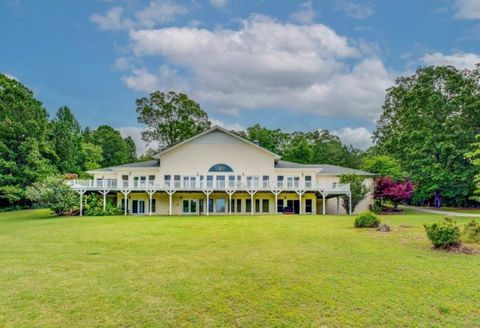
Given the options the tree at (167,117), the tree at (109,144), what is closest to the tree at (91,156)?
the tree at (109,144)

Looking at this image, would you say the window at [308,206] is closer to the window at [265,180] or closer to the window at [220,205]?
the window at [265,180]

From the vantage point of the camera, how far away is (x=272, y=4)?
Result: 22875 millimetres

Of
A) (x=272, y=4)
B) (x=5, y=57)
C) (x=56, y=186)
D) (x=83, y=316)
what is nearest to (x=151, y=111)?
(x=5, y=57)

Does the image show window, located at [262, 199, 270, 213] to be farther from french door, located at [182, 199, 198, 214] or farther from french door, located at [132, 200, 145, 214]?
french door, located at [132, 200, 145, 214]

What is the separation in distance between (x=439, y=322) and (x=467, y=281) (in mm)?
2706

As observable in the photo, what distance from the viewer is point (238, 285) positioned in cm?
673

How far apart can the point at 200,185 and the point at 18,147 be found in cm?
2080

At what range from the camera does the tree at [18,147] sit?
35.7 metres

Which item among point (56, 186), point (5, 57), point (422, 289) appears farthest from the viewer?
point (5, 57)

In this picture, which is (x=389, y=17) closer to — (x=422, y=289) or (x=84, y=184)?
(x=422, y=289)

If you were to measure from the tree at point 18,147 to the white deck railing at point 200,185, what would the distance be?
1051cm

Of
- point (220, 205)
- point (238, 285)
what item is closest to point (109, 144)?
point (220, 205)

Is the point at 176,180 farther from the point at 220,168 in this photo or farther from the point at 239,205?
the point at 239,205

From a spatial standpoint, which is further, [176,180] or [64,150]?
[64,150]
